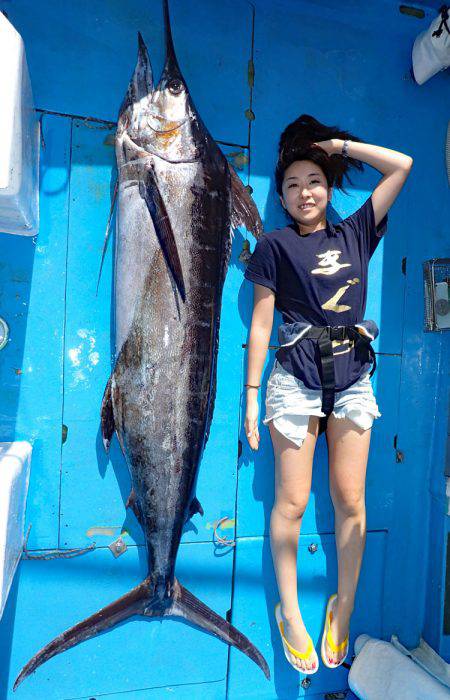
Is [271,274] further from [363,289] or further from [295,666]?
[295,666]

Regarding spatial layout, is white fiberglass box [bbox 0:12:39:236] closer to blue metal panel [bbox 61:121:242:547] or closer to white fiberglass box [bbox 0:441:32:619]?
blue metal panel [bbox 61:121:242:547]

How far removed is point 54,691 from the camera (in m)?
2.45

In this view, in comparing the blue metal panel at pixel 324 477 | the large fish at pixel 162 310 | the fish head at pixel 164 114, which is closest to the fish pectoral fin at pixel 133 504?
the large fish at pixel 162 310

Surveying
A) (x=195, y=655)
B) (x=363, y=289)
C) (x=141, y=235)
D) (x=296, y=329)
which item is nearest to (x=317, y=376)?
(x=296, y=329)

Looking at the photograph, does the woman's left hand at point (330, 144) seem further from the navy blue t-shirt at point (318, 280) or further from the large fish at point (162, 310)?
the large fish at point (162, 310)

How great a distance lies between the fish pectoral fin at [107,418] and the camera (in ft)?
7.53

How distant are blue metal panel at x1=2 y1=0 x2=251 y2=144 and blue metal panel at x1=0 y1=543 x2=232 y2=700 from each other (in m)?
2.24

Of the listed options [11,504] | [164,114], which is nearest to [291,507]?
[11,504]

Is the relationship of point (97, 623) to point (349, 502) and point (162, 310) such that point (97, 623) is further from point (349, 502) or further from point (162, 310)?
point (162, 310)

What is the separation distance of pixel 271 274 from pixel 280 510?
3.94 feet

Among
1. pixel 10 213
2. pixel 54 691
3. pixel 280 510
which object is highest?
pixel 10 213

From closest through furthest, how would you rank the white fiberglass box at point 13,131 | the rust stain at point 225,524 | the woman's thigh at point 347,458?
the white fiberglass box at point 13,131
the woman's thigh at point 347,458
the rust stain at point 225,524

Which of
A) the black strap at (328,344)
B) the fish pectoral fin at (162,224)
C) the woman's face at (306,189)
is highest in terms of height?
the woman's face at (306,189)

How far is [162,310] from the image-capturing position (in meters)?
2.18
